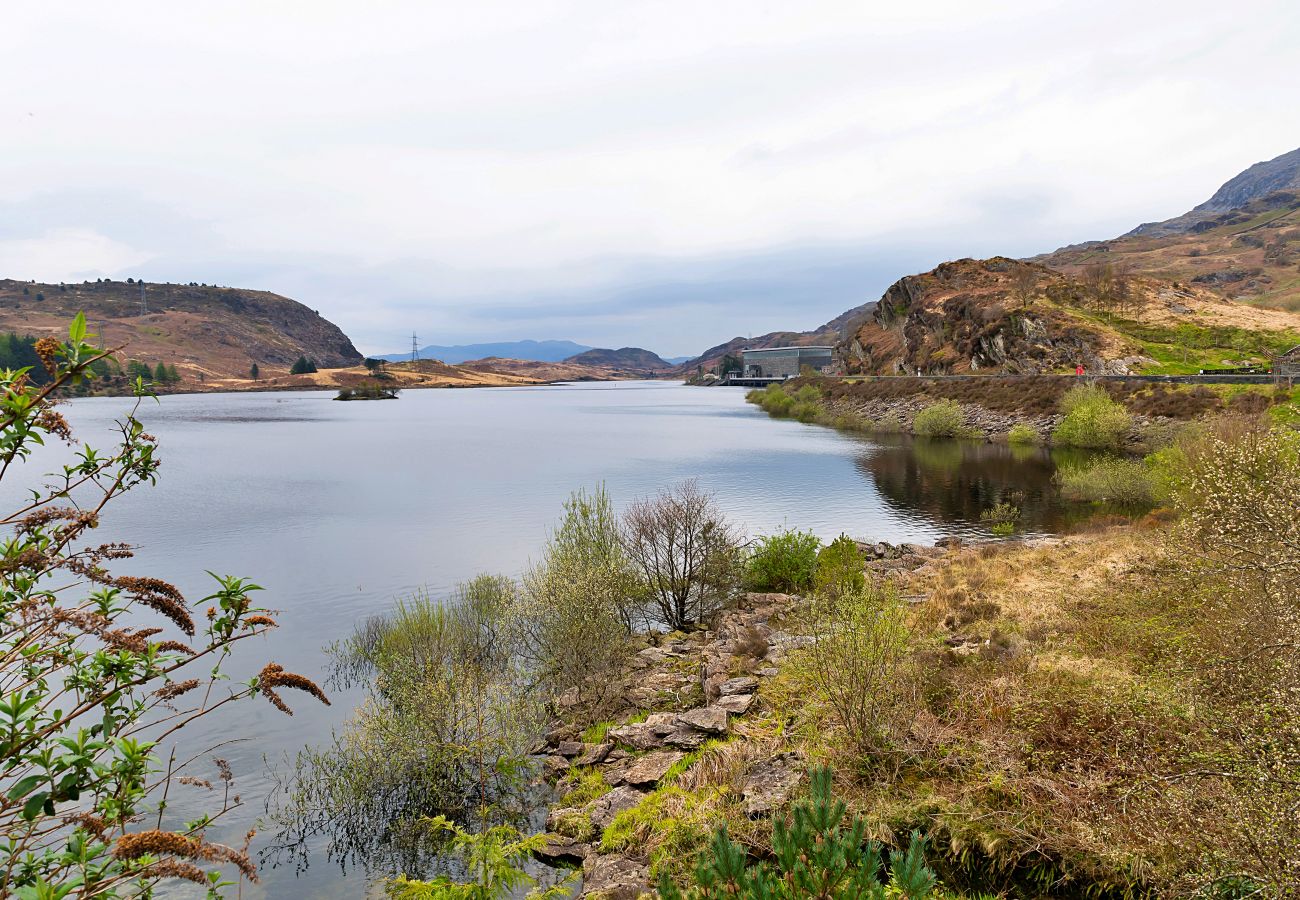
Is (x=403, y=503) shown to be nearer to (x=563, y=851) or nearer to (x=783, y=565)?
(x=783, y=565)

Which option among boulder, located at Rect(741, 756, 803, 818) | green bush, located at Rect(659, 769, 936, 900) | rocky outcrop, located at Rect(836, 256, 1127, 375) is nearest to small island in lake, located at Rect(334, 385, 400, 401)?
rocky outcrop, located at Rect(836, 256, 1127, 375)

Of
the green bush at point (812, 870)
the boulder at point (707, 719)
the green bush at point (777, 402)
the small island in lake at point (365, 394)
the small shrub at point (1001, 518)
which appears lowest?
the small shrub at point (1001, 518)

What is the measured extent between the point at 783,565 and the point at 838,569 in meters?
4.82

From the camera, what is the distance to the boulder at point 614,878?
10633mm

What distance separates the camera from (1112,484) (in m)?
42.9

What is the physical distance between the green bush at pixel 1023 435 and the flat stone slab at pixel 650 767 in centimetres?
6969

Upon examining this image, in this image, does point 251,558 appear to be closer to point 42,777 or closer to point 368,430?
point 42,777

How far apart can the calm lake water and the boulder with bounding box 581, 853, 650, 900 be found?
5.13 m

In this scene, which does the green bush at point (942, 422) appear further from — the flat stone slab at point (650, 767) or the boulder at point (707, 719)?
the flat stone slab at point (650, 767)

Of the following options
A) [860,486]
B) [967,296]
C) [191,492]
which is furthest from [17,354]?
[967,296]

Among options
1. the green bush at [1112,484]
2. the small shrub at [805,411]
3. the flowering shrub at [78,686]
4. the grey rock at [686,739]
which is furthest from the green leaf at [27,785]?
the small shrub at [805,411]

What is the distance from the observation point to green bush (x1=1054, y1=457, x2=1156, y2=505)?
136 ft

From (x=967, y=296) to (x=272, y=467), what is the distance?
117172 mm

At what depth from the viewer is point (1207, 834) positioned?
7324mm
